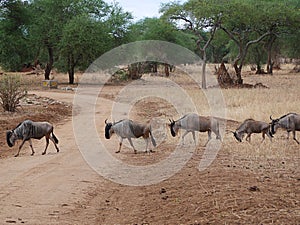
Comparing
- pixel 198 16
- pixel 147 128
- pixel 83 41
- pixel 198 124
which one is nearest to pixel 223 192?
pixel 147 128

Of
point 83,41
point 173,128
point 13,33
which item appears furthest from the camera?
point 13,33

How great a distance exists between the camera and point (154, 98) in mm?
26984

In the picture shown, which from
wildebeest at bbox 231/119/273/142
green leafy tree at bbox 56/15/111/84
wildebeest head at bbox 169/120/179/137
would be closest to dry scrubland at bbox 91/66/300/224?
wildebeest at bbox 231/119/273/142

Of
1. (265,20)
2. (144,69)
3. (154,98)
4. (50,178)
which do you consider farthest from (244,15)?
(50,178)

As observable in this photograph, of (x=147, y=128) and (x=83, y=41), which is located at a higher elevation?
(x=83, y=41)

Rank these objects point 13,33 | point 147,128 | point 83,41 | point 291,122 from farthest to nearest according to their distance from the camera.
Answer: point 13,33
point 83,41
point 291,122
point 147,128

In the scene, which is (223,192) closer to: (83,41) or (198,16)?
(198,16)

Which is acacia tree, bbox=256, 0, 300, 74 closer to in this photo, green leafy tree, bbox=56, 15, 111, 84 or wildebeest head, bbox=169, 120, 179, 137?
green leafy tree, bbox=56, 15, 111, 84

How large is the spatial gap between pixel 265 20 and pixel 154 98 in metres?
12.7

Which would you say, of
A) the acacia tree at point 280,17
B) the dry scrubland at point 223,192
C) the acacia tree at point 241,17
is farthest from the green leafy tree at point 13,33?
the dry scrubland at point 223,192

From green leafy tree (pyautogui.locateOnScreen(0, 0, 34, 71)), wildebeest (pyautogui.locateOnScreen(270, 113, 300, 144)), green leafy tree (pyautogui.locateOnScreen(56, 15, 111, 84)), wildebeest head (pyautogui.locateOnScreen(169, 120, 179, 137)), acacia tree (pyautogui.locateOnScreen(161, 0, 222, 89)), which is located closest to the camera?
wildebeest (pyautogui.locateOnScreen(270, 113, 300, 144))

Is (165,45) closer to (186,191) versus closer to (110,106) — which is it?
(110,106)

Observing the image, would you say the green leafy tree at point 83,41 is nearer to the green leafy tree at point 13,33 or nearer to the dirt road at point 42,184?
the green leafy tree at point 13,33

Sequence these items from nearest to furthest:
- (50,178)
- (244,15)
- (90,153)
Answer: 1. (50,178)
2. (90,153)
3. (244,15)
